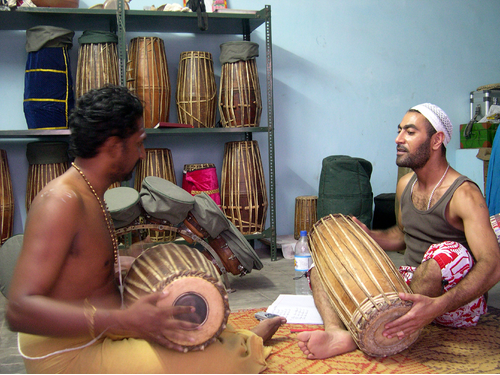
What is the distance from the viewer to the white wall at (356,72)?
15.7 ft

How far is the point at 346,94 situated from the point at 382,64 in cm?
56

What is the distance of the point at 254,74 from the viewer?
13.6ft

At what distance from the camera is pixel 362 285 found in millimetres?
1937

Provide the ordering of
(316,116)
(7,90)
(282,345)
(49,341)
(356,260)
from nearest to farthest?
(49,341) < (356,260) < (282,345) < (7,90) < (316,116)

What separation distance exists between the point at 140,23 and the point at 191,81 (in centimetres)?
70

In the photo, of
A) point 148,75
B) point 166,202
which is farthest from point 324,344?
point 148,75

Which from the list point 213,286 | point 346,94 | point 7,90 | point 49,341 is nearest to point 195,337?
point 213,286

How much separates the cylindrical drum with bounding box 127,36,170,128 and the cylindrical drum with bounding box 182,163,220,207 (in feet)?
1.67

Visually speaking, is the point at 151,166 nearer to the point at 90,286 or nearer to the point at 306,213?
the point at 306,213

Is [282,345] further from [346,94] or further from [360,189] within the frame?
[346,94]

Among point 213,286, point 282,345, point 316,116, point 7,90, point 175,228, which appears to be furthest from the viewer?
point 316,116

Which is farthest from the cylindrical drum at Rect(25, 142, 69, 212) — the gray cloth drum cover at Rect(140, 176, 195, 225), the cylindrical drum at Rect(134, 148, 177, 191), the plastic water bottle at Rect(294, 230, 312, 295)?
the plastic water bottle at Rect(294, 230, 312, 295)

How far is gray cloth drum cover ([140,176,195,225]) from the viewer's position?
9.60 ft

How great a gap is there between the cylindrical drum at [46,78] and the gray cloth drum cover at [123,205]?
1.16 m
